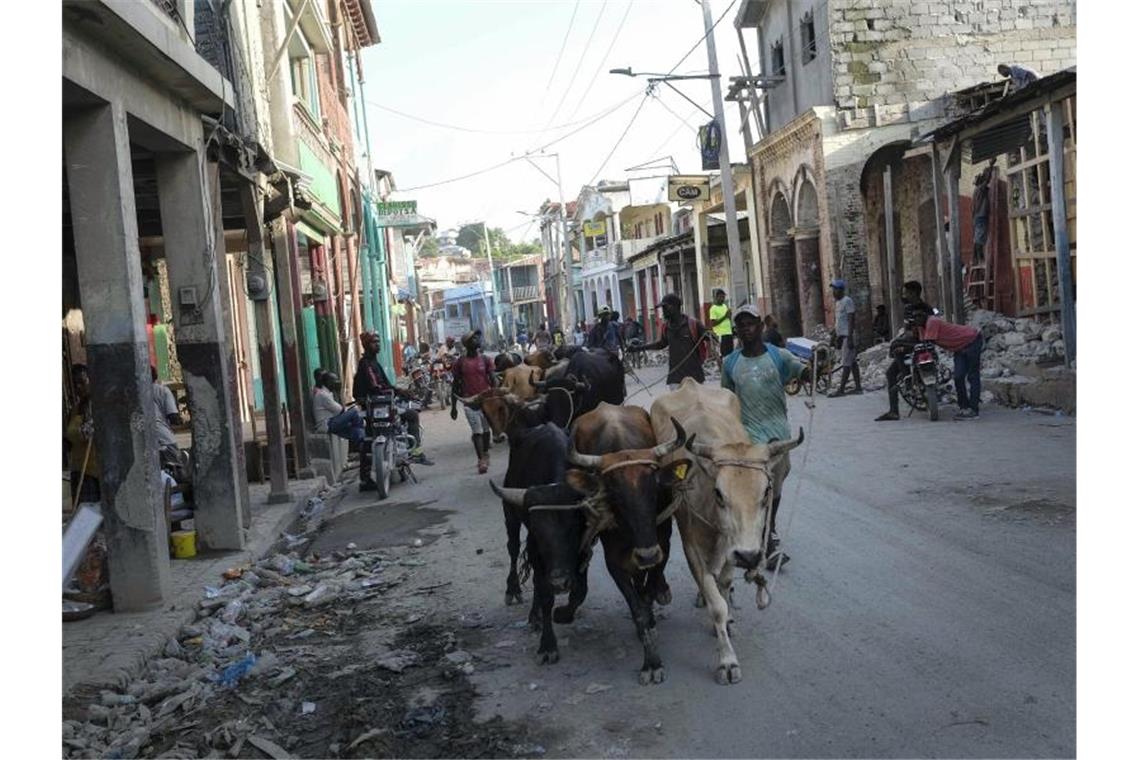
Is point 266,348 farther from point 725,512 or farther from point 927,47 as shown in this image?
point 927,47

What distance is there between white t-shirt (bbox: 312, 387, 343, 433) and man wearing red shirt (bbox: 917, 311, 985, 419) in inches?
306

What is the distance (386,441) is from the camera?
13.6 metres

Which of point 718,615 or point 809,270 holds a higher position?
point 809,270

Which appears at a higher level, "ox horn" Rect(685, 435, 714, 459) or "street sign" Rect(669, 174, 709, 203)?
"street sign" Rect(669, 174, 709, 203)

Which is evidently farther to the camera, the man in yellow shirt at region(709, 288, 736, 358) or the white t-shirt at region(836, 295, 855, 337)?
the man in yellow shirt at region(709, 288, 736, 358)

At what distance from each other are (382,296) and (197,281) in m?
28.1

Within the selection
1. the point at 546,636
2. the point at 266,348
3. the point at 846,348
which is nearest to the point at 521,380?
the point at 266,348

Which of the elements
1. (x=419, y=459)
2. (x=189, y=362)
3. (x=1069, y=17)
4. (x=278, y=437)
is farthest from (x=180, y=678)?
(x=1069, y=17)

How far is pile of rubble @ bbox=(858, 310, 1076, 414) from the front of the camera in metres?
14.0

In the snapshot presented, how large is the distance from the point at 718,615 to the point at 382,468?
26.4 feet

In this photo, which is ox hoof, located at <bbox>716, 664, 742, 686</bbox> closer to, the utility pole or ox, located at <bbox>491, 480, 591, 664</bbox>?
ox, located at <bbox>491, 480, 591, 664</bbox>

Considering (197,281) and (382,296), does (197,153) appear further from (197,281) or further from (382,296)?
(382,296)

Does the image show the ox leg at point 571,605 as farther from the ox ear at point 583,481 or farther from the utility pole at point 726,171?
the utility pole at point 726,171

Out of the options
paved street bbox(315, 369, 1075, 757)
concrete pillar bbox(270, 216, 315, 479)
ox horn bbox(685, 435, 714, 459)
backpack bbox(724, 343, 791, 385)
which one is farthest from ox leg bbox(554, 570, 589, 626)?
concrete pillar bbox(270, 216, 315, 479)
